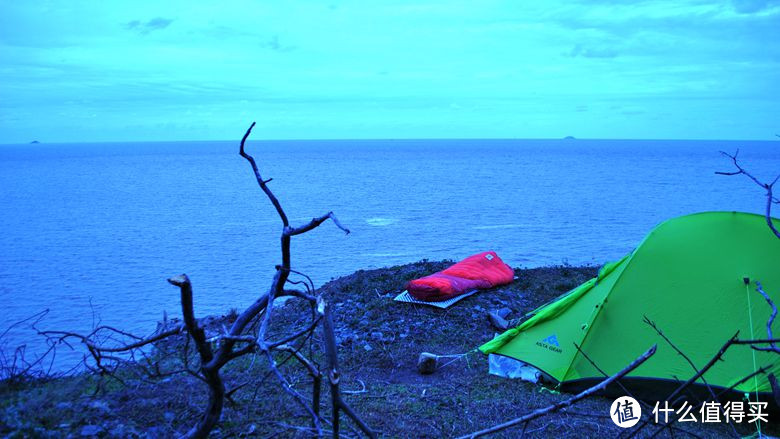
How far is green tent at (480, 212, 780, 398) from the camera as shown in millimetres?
7344

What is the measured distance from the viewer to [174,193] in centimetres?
6288

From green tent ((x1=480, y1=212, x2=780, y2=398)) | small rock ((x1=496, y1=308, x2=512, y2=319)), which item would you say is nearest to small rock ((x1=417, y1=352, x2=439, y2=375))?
green tent ((x1=480, y1=212, x2=780, y2=398))

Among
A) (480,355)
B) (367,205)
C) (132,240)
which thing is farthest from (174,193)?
(480,355)

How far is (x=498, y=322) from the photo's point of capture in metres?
10.9

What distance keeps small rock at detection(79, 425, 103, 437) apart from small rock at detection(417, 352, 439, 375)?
4968 mm

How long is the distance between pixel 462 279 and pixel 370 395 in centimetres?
569

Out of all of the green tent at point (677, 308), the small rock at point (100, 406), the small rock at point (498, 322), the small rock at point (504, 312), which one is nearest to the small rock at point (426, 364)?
the green tent at point (677, 308)

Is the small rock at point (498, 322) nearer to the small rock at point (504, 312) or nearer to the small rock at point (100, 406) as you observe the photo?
the small rock at point (504, 312)

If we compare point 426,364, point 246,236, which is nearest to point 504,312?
point 426,364

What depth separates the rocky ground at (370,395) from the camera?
5.20 meters

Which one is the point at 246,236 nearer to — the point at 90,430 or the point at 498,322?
the point at 498,322

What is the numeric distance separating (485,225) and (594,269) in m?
18.9

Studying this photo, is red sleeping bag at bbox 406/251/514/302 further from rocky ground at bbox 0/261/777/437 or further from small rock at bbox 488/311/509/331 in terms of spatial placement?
small rock at bbox 488/311/509/331

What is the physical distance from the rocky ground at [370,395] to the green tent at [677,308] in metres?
0.62
